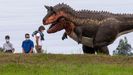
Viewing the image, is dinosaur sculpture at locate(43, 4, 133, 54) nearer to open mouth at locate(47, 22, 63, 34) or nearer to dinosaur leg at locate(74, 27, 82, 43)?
open mouth at locate(47, 22, 63, 34)

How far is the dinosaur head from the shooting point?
2291 cm

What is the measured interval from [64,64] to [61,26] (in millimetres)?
3561

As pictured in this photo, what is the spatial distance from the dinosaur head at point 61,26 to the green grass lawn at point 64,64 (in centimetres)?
222

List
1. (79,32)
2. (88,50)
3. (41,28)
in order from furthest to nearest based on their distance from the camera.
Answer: (41,28) < (88,50) < (79,32)

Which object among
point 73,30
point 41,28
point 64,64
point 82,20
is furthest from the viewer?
point 41,28

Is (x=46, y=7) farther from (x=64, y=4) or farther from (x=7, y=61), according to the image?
(x=7, y=61)

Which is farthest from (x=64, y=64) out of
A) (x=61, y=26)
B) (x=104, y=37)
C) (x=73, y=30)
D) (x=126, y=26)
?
(x=126, y=26)

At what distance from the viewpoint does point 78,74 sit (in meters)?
17.8


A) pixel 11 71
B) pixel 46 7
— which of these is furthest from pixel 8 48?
pixel 11 71

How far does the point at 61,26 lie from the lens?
23.0 meters

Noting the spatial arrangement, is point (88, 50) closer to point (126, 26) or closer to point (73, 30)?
point (73, 30)

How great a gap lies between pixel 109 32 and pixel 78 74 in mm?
5438

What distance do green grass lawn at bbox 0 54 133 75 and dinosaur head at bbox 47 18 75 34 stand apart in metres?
2.22

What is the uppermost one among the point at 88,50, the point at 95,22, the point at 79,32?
the point at 95,22
